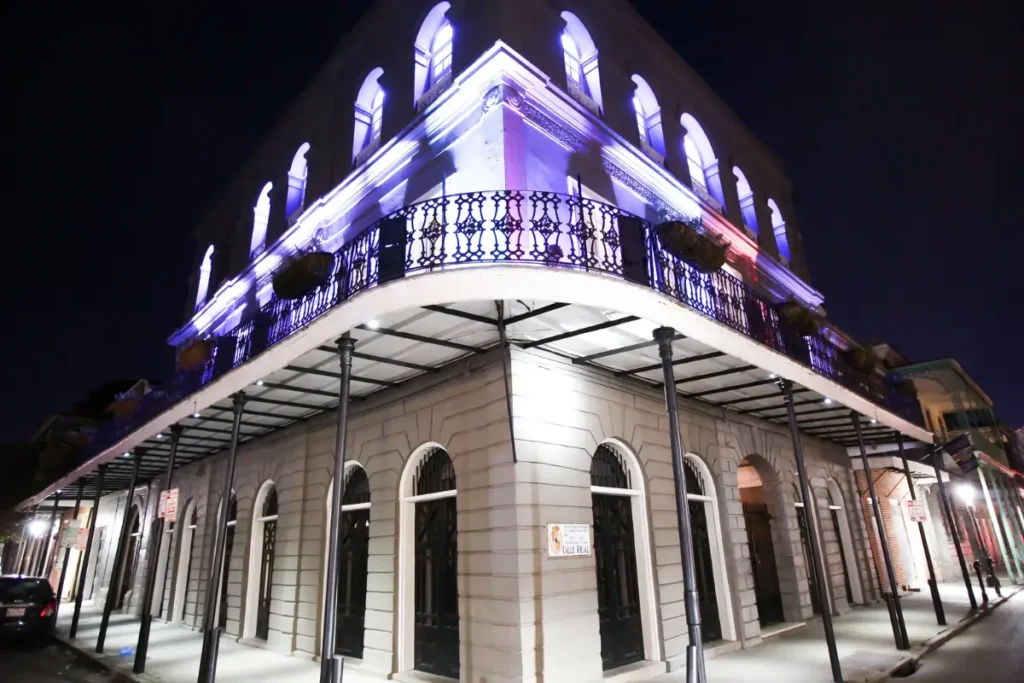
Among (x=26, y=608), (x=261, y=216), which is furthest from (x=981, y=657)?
(x=261, y=216)

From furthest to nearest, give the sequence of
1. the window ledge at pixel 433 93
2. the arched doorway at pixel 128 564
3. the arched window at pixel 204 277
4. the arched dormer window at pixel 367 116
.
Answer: the arched doorway at pixel 128 564 → the arched window at pixel 204 277 → the arched dormer window at pixel 367 116 → the window ledge at pixel 433 93

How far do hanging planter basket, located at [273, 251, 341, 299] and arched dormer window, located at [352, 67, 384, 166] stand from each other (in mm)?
A: 6083

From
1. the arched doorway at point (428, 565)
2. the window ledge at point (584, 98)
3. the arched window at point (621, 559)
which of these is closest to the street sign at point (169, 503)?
the arched doorway at point (428, 565)

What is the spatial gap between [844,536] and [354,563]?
13385 mm

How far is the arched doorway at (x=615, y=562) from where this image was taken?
814cm

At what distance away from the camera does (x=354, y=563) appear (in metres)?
10.1

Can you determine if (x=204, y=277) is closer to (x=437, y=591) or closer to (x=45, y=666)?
(x=45, y=666)

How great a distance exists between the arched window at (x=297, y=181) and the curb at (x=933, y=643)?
51.8 ft

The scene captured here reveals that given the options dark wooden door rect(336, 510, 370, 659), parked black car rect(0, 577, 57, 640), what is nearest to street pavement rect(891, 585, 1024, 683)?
dark wooden door rect(336, 510, 370, 659)

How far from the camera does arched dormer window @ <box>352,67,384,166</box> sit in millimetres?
12703

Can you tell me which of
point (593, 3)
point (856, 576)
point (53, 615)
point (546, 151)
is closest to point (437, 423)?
point (546, 151)

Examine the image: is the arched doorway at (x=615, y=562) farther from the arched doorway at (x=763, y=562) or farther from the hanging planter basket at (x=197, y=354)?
the hanging planter basket at (x=197, y=354)

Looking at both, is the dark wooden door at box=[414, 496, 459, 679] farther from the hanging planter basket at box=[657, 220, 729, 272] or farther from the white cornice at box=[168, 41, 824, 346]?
the white cornice at box=[168, 41, 824, 346]

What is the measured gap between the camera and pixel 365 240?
268 inches
